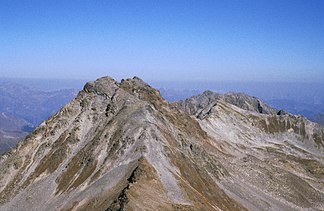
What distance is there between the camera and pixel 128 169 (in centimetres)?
8781

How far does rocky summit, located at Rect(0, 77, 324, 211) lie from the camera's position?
80.8 m

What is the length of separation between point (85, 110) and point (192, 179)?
166 feet

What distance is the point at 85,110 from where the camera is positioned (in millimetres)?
126562

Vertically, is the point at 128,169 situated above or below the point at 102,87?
below

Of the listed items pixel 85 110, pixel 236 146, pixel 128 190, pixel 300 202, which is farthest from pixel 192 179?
pixel 236 146

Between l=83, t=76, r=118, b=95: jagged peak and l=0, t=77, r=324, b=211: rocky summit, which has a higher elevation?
l=83, t=76, r=118, b=95: jagged peak

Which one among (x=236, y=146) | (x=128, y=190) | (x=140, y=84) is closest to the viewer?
(x=128, y=190)

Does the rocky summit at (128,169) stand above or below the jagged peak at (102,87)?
below

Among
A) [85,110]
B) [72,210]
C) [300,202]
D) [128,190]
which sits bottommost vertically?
Result: [300,202]

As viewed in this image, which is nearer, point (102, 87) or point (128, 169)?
point (128, 169)

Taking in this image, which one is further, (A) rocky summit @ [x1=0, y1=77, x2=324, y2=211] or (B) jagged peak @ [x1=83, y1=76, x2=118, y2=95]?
(B) jagged peak @ [x1=83, y1=76, x2=118, y2=95]

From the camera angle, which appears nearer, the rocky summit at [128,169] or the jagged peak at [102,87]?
the rocky summit at [128,169]

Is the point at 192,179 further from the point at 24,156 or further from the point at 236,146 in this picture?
the point at 236,146

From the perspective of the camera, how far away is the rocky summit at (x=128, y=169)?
80825 millimetres
